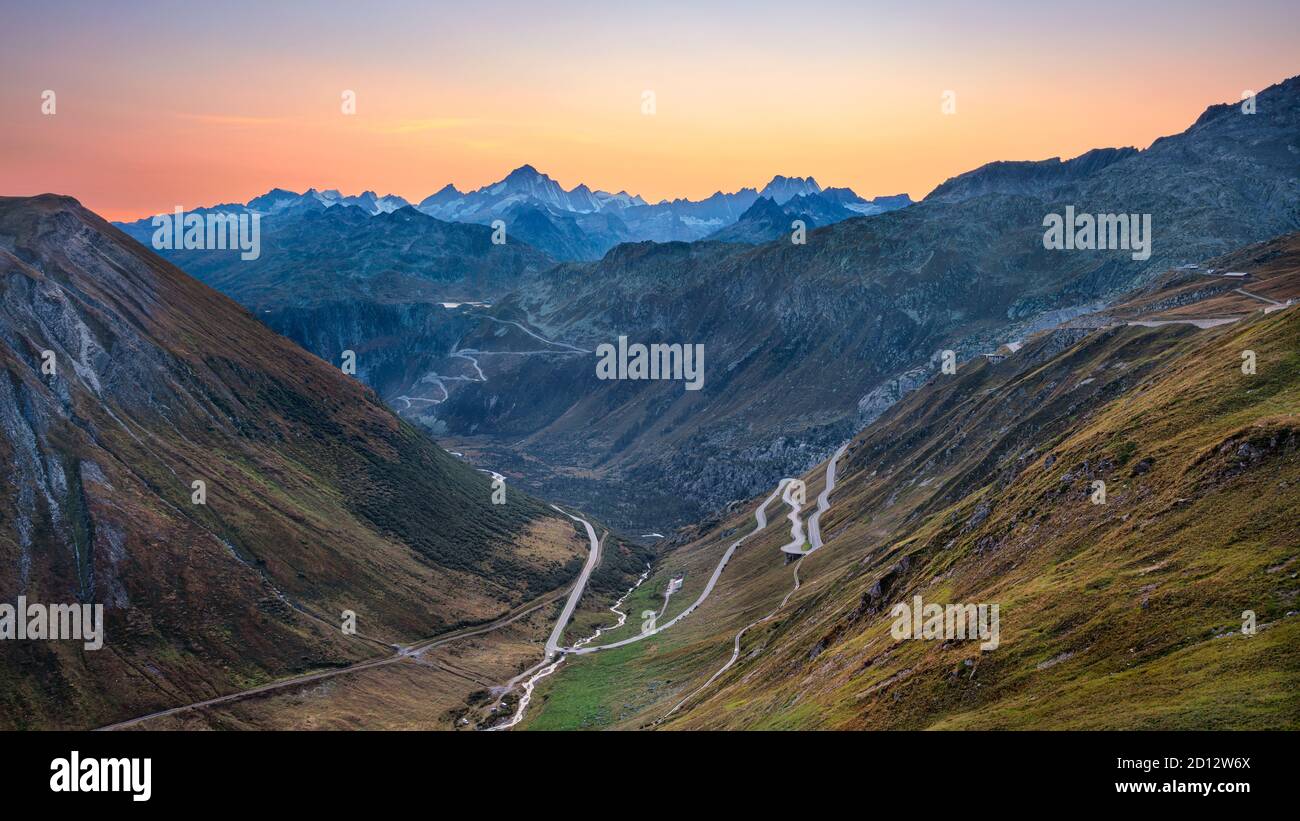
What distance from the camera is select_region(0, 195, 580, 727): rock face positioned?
108062 mm

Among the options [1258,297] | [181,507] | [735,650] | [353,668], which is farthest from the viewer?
[1258,297]

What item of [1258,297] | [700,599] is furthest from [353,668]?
[1258,297]

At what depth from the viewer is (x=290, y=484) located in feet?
520

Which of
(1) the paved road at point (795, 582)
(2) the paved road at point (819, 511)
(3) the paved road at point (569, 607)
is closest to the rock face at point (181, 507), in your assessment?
(3) the paved road at point (569, 607)

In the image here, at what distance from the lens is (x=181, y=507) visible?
13050 centimetres

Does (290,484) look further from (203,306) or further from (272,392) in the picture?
(203,306)

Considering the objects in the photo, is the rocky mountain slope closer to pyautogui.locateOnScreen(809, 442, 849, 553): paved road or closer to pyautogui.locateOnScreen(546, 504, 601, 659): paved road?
pyautogui.locateOnScreen(809, 442, 849, 553): paved road

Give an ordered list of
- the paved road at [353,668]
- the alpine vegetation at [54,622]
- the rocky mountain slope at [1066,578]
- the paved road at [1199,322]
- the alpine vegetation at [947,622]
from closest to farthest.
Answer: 1. the rocky mountain slope at [1066,578]
2. the alpine vegetation at [947,622]
3. the paved road at [353,668]
4. the alpine vegetation at [54,622]
5. the paved road at [1199,322]

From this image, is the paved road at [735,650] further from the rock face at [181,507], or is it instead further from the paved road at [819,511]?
the rock face at [181,507]

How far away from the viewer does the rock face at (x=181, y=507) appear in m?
108

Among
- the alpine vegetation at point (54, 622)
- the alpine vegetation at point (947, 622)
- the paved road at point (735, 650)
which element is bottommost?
the paved road at point (735, 650)

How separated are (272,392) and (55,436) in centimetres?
5574

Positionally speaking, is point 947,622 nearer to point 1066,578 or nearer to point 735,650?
point 1066,578
